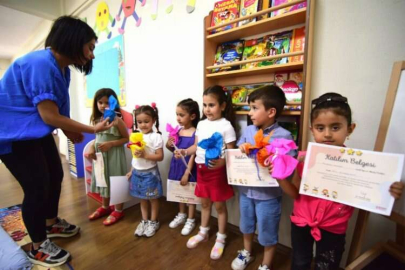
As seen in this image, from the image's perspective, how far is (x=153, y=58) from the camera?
199cm

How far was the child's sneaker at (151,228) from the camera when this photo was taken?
4.94 feet

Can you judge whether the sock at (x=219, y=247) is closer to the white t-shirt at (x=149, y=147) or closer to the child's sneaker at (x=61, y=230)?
the white t-shirt at (x=149, y=147)

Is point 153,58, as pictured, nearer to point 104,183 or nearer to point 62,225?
point 104,183

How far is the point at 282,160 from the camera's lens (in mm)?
807

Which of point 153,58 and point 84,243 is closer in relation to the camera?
point 84,243

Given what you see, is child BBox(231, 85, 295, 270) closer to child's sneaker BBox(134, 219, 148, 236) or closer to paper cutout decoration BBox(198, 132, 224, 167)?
paper cutout decoration BBox(198, 132, 224, 167)

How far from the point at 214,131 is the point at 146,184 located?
26.7 inches

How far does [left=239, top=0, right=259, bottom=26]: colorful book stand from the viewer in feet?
3.94

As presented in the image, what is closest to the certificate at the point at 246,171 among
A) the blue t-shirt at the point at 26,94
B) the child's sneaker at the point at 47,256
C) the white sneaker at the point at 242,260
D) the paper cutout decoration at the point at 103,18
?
the white sneaker at the point at 242,260

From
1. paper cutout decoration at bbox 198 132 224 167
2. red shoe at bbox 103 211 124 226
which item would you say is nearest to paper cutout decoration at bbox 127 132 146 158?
paper cutout decoration at bbox 198 132 224 167

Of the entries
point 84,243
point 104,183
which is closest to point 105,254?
point 84,243

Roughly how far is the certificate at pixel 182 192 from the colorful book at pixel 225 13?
44.3 inches

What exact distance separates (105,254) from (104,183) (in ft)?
1.84

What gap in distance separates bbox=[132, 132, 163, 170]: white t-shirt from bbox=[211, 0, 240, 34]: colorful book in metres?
0.86
